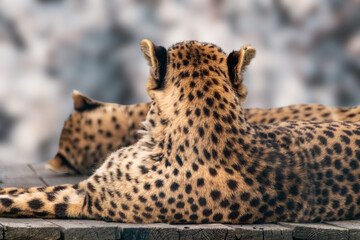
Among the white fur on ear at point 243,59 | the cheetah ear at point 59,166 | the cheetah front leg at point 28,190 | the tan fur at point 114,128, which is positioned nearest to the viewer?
the white fur on ear at point 243,59

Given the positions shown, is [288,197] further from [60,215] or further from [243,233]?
[60,215]

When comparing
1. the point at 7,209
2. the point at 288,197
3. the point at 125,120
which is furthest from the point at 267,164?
the point at 125,120

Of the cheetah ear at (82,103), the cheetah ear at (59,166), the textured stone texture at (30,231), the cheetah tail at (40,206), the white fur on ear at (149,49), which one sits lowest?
the textured stone texture at (30,231)

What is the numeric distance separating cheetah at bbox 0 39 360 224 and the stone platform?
0.08 meters

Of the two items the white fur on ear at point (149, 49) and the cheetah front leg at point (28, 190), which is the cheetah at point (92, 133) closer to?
the cheetah front leg at point (28, 190)

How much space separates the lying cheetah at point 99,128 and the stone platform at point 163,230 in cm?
145

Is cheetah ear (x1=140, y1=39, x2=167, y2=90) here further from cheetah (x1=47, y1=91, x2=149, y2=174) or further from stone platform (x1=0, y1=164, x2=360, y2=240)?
cheetah (x1=47, y1=91, x2=149, y2=174)

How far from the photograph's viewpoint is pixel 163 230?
2.70 m

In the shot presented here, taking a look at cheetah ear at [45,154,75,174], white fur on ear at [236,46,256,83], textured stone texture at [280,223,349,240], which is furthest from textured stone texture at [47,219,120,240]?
cheetah ear at [45,154,75,174]

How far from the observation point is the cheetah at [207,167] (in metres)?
2.89

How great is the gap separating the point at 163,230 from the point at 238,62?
0.85 meters

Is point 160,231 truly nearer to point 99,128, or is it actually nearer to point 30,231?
point 30,231

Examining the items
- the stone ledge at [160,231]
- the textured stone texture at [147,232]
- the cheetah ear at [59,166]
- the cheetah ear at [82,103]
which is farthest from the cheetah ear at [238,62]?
the cheetah ear at [59,166]

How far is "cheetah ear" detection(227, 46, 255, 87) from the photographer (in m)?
3.13
